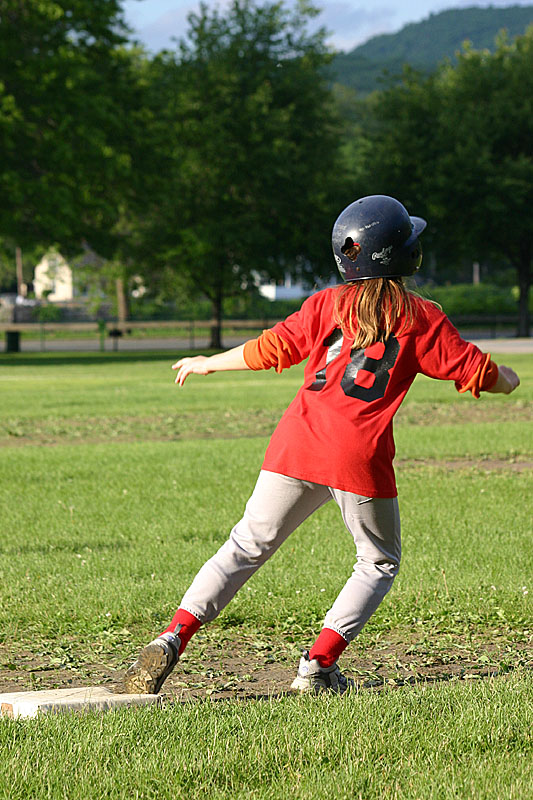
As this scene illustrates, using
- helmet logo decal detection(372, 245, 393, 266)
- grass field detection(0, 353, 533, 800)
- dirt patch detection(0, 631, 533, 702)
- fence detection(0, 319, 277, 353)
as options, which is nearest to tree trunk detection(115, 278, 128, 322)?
fence detection(0, 319, 277, 353)

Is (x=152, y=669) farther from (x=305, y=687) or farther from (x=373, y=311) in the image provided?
(x=373, y=311)

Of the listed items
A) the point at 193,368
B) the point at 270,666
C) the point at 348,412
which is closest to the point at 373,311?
the point at 348,412

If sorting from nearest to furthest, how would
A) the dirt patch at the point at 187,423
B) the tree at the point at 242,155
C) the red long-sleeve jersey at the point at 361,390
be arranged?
the red long-sleeve jersey at the point at 361,390
the dirt patch at the point at 187,423
the tree at the point at 242,155

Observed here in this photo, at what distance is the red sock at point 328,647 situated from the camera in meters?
3.83

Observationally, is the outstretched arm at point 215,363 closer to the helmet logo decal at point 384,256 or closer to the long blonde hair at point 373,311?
the long blonde hair at point 373,311

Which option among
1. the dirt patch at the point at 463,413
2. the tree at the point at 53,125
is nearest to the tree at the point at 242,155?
the tree at the point at 53,125

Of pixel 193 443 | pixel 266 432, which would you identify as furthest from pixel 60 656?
pixel 266 432

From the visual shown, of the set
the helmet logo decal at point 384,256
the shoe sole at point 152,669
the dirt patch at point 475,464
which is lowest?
the dirt patch at point 475,464

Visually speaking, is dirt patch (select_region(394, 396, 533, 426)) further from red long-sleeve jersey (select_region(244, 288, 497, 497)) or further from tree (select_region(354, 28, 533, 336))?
tree (select_region(354, 28, 533, 336))

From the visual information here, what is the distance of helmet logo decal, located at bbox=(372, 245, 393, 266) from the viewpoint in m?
3.78

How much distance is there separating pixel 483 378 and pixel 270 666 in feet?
5.58

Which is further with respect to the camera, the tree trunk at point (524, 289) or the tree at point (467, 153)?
the tree trunk at point (524, 289)

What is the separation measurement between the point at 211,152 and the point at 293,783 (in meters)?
40.3

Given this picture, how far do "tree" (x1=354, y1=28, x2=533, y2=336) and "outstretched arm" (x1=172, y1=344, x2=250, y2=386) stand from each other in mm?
40418
